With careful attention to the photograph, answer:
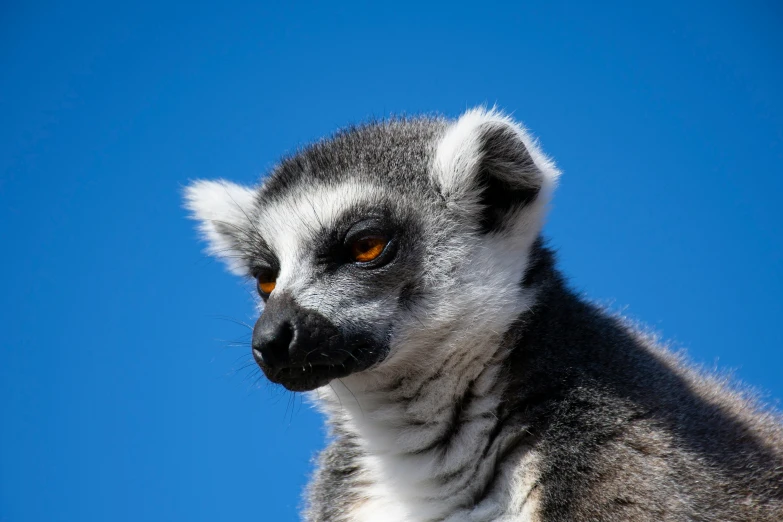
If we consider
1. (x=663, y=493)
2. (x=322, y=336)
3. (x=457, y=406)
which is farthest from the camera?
(x=457, y=406)

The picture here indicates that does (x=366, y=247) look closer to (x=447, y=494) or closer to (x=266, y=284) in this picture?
(x=266, y=284)

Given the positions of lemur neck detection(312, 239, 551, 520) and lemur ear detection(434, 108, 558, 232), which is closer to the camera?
lemur neck detection(312, 239, 551, 520)

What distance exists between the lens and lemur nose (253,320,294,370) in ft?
10.3

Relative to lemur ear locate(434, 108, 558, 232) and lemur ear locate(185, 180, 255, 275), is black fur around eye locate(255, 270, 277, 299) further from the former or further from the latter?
lemur ear locate(434, 108, 558, 232)

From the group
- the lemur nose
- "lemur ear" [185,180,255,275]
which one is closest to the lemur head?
the lemur nose

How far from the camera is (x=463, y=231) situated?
361 cm

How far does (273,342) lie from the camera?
10.3ft

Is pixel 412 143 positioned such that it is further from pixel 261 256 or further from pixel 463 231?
pixel 261 256

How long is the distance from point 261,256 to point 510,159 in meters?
1.33

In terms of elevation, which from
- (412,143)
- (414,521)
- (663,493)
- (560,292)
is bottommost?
(663,493)

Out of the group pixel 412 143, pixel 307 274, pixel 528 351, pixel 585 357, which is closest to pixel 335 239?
pixel 307 274

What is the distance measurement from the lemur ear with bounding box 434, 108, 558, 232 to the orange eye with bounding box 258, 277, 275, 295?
0.97 metres

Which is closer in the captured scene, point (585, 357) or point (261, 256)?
point (585, 357)

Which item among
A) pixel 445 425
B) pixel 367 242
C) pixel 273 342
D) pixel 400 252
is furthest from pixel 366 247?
pixel 445 425
